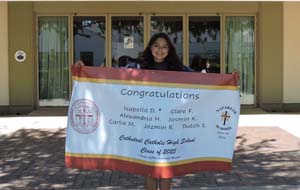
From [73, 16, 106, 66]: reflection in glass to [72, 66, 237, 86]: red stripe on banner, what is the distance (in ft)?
32.9

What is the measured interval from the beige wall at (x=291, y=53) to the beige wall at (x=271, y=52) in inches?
5.4

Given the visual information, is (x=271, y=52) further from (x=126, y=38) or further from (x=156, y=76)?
(x=156, y=76)

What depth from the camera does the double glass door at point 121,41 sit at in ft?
48.8

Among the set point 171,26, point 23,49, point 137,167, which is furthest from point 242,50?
point 137,167

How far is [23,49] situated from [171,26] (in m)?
3.96

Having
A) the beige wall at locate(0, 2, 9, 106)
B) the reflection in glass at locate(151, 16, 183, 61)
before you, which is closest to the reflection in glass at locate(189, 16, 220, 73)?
the reflection in glass at locate(151, 16, 183, 61)

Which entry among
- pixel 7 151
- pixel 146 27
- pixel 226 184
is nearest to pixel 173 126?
pixel 226 184

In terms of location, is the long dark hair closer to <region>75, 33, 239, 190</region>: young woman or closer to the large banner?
<region>75, 33, 239, 190</region>: young woman

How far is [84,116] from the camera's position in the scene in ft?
16.2

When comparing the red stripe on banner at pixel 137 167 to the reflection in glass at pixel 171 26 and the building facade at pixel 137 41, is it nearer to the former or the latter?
the building facade at pixel 137 41

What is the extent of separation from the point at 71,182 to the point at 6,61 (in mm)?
8205

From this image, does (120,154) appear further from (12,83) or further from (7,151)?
(12,83)

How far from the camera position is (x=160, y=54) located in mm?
5137

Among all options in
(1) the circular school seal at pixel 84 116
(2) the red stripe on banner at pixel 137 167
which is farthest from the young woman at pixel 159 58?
(1) the circular school seal at pixel 84 116
